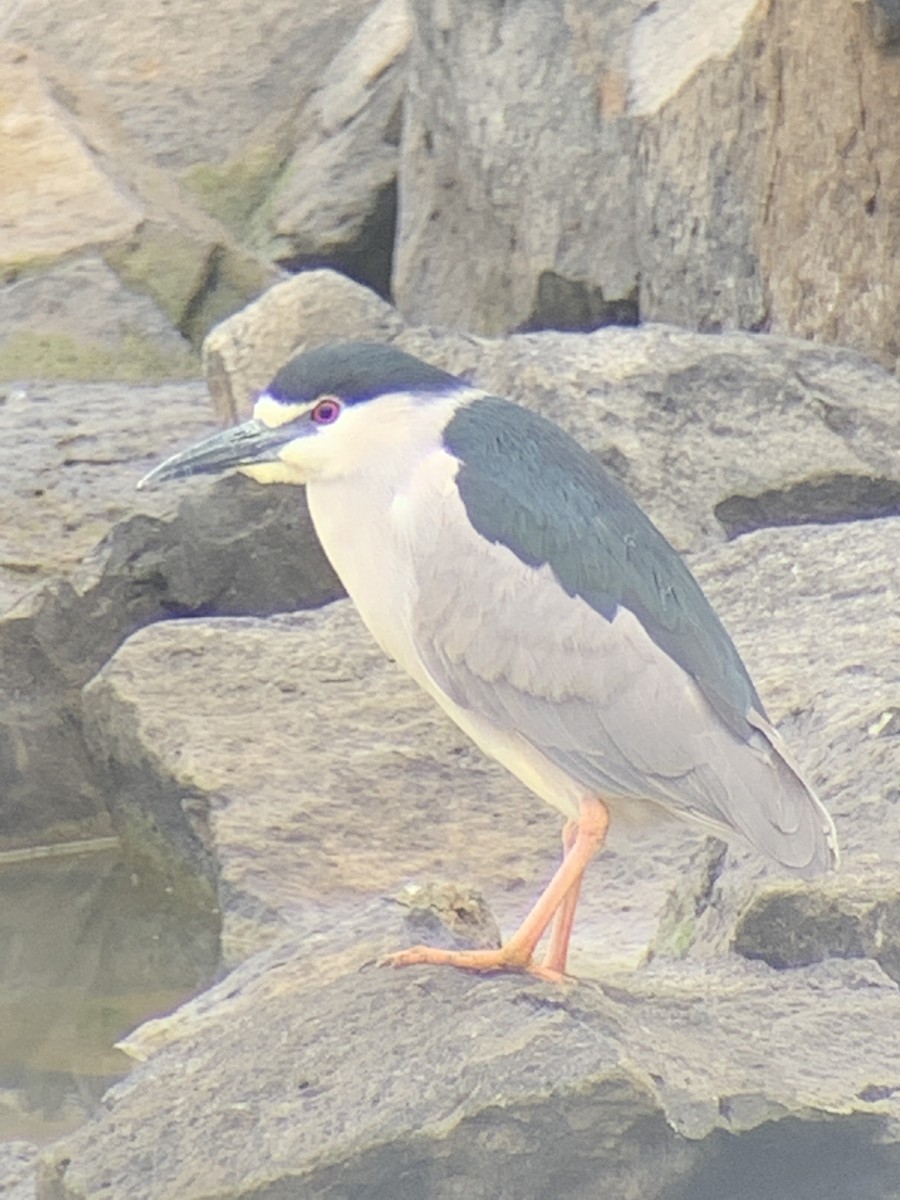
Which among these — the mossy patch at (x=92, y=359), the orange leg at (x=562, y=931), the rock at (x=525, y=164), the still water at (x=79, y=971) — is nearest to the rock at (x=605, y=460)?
the still water at (x=79, y=971)

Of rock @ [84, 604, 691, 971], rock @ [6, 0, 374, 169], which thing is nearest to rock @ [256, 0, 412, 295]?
rock @ [6, 0, 374, 169]

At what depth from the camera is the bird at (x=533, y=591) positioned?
12.7 feet

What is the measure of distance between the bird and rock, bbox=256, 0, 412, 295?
19.0 feet

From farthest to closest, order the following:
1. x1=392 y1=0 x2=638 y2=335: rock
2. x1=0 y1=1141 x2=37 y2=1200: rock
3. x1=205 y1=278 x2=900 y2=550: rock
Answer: x1=392 y1=0 x2=638 y2=335: rock
x1=205 y1=278 x2=900 y2=550: rock
x1=0 y1=1141 x2=37 y2=1200: rock

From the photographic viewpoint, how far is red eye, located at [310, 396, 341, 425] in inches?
155

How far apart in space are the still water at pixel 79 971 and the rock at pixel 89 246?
3189mm

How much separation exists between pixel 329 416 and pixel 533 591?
450 millimetres

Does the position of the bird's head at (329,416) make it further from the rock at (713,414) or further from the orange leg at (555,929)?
the rock at (713,414)

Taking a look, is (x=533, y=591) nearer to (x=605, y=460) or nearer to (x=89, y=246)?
(x=605, y=460)

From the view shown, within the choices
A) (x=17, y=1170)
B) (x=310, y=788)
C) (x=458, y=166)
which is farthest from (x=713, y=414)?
(x=17, y=1170)

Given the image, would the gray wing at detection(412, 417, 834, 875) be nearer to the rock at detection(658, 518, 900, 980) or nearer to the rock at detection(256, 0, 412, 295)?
the rock at detection(658, 518, 900, 980)

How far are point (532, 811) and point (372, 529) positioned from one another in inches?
66.9

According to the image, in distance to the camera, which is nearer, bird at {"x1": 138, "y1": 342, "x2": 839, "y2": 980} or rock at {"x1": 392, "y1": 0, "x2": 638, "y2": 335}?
bird at {"x1": 138, "y1": 342, "x2": 839, "y2": 980}

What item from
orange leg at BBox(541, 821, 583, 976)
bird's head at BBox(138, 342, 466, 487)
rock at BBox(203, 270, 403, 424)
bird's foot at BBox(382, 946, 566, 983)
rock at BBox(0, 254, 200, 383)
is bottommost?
rock at BBox(0, 254, 200, 383)
